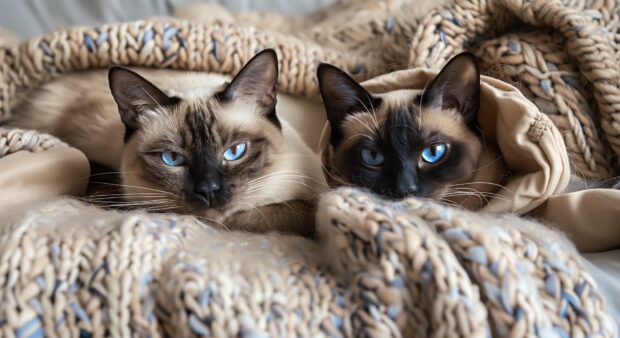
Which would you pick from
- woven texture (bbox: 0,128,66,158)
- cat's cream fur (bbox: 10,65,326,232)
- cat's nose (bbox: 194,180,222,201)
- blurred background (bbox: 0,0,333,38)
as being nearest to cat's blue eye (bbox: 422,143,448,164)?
cat's cream fur (bbox: 10,65,326,232)

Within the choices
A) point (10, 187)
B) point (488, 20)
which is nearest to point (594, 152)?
point (488, 20)

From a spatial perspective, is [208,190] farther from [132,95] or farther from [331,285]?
[331,285]

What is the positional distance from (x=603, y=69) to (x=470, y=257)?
32.7 inches

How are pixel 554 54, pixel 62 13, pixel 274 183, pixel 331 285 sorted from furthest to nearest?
pixel 62 13
pixel 554 54
pixel 274 183
pixel 331 285

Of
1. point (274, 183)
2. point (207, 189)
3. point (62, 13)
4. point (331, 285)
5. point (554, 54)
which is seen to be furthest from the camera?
point (62, 13)

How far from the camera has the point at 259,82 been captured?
4.33ft

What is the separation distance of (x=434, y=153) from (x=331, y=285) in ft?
1.70

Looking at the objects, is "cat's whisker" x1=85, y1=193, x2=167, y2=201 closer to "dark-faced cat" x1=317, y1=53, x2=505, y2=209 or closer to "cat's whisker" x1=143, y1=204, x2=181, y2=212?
"cat's whisker" x1=143, y1=204, x2=181, y2=212

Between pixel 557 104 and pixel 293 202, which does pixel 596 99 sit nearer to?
pixel 557 104

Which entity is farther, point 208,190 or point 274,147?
point 274,147

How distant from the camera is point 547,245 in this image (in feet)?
2.81

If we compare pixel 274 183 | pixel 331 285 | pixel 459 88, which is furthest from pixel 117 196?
pixel 459 88

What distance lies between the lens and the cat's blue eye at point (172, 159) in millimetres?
1249

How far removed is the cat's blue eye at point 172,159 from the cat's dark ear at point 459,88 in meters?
0.59
